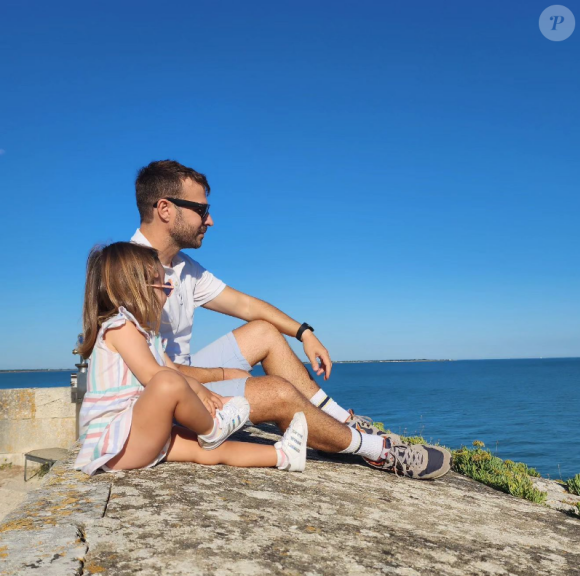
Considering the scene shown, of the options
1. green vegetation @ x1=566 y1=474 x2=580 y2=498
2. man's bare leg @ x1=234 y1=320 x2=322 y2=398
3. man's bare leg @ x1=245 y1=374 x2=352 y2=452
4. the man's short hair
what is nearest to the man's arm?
man's bare leg @ x1=234 y1=320 x2=322 y2=398

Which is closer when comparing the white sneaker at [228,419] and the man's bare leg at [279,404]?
the white sneaker at [228,419]

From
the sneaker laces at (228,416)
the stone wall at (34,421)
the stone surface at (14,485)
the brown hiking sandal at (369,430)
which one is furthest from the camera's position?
the stone wall at (34,421)

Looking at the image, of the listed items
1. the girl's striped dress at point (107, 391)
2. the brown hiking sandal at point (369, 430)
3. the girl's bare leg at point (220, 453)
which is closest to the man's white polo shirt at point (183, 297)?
the girl's striped dress at point (107, 391)

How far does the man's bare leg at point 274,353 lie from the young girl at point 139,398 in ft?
2.24

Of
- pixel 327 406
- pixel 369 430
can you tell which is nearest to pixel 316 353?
pixel 327 406

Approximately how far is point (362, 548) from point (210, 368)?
2203mm

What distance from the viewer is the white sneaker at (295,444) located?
334cm

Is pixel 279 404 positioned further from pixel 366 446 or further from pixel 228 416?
pixel 366 446

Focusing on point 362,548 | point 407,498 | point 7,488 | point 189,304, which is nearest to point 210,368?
point 189,304

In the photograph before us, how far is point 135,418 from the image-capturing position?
2.82 metres

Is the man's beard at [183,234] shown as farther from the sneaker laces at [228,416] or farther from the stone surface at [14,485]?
the stone surface at [14,485]

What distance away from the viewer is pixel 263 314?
4625mm

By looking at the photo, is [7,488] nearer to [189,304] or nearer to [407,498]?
[189,304]

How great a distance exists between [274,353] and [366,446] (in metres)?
Result: 0.95
